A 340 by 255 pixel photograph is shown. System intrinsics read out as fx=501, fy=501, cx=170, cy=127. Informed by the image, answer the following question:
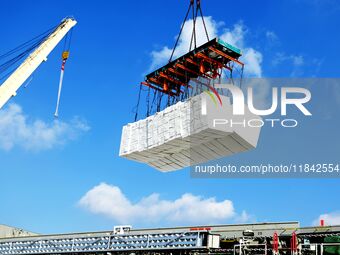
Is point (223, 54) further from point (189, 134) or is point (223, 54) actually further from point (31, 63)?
point (31, 63)

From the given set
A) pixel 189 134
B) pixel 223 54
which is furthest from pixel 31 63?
pixel 189 134

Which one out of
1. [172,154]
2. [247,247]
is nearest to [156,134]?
[172,154]

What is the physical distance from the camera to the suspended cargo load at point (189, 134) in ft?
69.3

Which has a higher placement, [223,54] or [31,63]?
[31,63]

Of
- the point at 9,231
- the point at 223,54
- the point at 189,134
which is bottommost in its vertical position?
the point at 9,231

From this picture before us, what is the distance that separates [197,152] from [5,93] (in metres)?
14.2

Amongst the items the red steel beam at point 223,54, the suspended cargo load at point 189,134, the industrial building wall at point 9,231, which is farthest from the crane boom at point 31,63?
the red steel beam at point 223,54

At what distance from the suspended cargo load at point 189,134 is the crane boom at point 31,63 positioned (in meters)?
9.96

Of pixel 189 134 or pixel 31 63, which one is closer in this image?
pixel 189 134

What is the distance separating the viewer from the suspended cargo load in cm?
2111

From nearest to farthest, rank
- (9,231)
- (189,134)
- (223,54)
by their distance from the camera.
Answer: (189,134), (223,54), (9,231)

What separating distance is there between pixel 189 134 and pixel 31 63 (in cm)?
1513

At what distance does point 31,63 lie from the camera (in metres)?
32.2

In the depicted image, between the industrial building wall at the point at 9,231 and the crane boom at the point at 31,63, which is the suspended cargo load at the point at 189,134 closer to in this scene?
the crane boom at the point at 31,63
